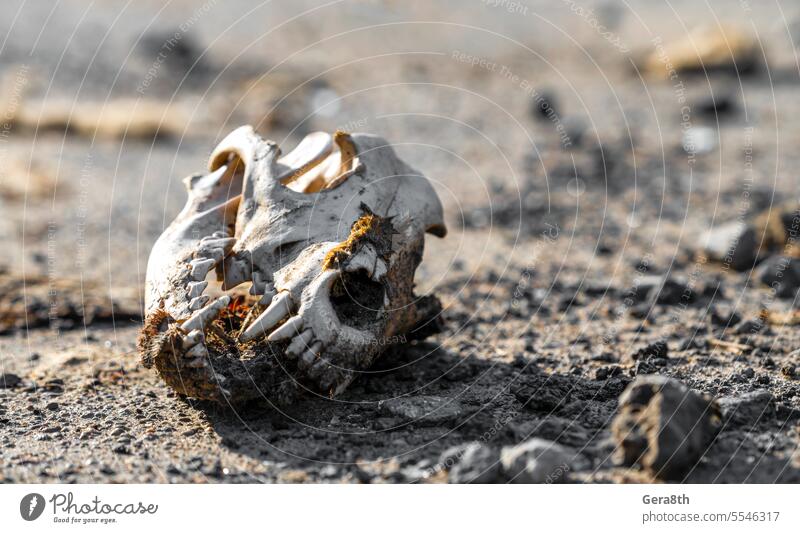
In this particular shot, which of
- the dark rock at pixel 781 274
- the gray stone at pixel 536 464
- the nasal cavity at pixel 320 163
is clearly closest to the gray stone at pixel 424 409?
the gray stone at pixel 536 464

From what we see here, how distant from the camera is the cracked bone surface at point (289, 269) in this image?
16.5 ft

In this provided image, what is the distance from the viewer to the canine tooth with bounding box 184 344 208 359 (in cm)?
489

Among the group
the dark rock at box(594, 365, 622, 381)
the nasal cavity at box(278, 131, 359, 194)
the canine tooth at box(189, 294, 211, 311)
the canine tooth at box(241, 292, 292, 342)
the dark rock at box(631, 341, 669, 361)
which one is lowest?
the dark rock at box(594, 365, 622, 381)

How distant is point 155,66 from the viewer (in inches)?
689

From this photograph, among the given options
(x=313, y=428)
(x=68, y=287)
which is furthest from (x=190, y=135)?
(x=313, y=428)

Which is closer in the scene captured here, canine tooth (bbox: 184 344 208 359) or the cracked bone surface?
canine tooth (bbox: 184 344 208 359)

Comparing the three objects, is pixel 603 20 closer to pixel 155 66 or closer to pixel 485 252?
pixel 155 66

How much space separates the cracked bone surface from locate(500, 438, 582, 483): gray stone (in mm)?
1170

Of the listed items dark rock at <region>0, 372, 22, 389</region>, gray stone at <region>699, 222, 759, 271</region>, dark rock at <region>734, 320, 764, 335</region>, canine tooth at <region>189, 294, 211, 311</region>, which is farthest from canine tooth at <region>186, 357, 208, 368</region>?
gray stone at <region>699, 222, 759, 271</region>

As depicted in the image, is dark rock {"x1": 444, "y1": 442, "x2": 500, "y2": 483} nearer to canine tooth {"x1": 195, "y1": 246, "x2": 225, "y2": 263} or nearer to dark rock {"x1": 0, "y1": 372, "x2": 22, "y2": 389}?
canine tooth {"x1": 195, "y1": 246, "x2": 225, "y2": 263}

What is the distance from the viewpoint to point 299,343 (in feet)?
16.2

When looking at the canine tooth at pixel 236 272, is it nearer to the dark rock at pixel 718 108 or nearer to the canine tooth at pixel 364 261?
the canine tooth at pixel 364 261

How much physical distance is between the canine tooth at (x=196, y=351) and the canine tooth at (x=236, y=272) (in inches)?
30.5

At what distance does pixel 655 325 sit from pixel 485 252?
2.69 m
